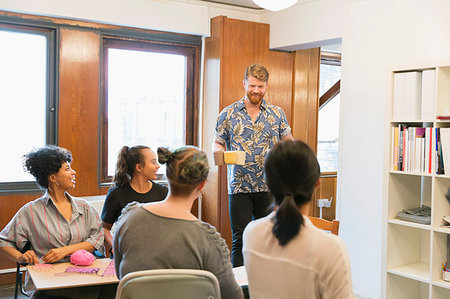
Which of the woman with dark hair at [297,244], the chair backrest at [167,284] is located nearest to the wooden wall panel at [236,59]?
the chair backrest at [167,284]

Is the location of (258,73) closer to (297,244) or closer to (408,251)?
(408,251)

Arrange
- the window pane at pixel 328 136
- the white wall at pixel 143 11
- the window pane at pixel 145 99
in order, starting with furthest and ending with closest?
the window pane at pixel 328 136, the window pane at pixel 145 99, the white wall at pixel 143 11

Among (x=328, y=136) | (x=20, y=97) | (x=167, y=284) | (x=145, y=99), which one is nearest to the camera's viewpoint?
(x=167, y=284)

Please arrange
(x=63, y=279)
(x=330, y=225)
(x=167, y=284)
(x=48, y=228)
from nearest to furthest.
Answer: (x=167, y=284) → (x=63, y=279) → (x=330, y=225) → (x=48, y=228)

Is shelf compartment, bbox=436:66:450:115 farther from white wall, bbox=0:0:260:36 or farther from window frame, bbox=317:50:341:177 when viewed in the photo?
window frame, bbox=317:50:341:177

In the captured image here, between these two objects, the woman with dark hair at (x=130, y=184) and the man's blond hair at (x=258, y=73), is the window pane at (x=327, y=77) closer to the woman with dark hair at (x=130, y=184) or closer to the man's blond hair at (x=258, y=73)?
the man's blond hair at (x=258, y=73)

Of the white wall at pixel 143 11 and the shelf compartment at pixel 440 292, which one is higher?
the white wall at pixel 143 11

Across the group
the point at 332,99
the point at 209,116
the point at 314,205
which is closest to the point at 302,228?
the point at 209,116

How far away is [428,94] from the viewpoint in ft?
9.57

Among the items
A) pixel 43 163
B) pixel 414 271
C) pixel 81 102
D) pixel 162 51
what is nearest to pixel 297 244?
pixel 43 163

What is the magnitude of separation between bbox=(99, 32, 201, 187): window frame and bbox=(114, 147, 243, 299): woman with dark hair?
273cm

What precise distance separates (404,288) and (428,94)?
1.23m

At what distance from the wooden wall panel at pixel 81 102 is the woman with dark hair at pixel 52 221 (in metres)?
1.38

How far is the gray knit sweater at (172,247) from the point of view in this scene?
1.72 meters
